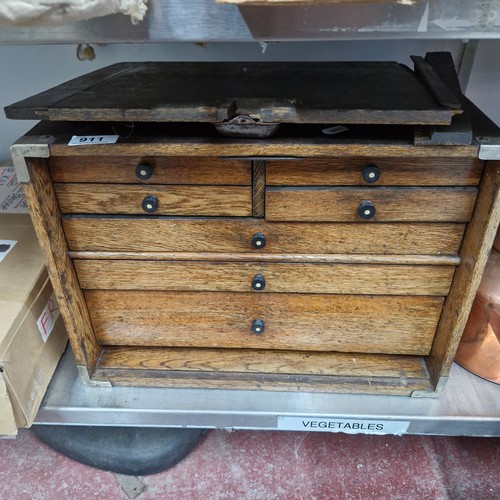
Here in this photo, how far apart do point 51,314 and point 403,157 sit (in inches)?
31.0

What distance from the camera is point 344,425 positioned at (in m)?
0.99

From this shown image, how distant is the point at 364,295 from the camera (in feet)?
3.09

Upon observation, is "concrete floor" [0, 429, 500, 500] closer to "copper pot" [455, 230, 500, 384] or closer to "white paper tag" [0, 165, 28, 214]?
"copper pot" [455, 230, 500, 384]

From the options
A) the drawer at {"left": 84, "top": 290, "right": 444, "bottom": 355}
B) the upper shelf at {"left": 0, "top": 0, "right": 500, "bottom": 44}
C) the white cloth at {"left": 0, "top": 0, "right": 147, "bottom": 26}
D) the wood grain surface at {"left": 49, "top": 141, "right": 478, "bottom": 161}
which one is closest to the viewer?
the white cloth at {"left": 0, "top": 0, "right": 147, "bottom": 26}

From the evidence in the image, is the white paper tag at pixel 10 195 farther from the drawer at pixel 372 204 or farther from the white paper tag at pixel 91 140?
the drawer at pixel 372 204

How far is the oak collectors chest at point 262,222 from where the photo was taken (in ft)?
2.36

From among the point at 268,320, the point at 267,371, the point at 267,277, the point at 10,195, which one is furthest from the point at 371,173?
the point at 10,195

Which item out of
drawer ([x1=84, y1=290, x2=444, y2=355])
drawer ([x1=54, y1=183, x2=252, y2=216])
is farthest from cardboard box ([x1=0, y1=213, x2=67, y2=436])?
drawer ([x1=54, y1=183, x2=252, y2=216])

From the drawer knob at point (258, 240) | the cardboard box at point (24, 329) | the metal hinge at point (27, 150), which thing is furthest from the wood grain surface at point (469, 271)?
the cardboard box at point (24, 329)

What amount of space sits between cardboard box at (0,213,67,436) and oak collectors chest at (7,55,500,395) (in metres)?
0.09

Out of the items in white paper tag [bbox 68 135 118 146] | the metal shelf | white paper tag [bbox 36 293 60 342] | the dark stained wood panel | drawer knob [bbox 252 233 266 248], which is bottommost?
the metal shelf

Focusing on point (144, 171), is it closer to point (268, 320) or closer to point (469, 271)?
point (268, 320)

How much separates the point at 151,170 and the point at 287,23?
0.33m

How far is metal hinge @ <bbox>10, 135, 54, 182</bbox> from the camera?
738 mm
